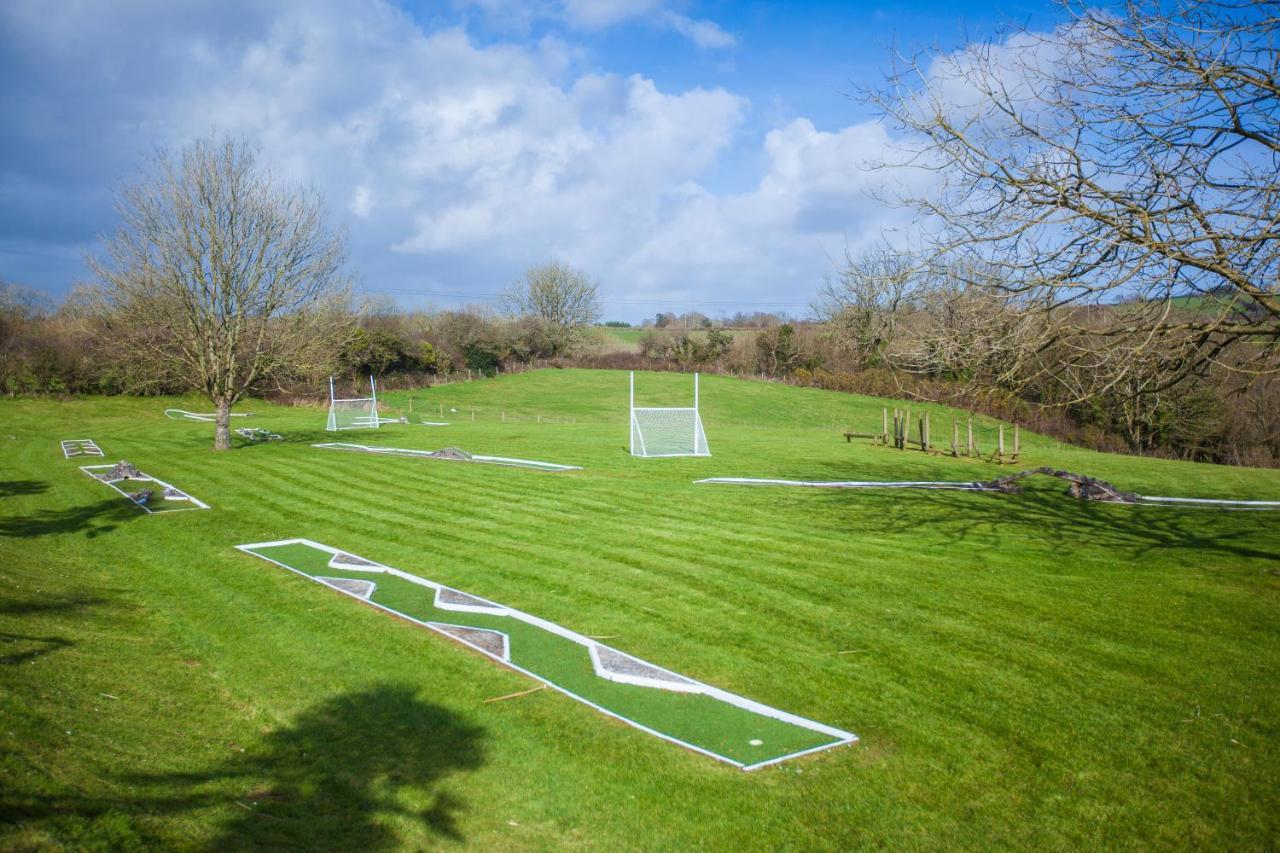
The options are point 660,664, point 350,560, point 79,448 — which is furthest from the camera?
point 79,448

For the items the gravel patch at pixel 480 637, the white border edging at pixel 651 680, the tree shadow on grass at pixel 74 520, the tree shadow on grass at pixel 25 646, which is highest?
the tree shadow on grass at pixel 25 646

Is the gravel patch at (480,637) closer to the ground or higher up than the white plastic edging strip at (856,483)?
closer to the ground

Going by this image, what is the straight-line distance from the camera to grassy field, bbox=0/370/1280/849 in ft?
14.2

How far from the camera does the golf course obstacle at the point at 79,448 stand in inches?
912

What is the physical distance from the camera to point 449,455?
22906mm

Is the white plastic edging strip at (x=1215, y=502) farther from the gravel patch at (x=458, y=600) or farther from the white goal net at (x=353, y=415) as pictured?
the white goal net at (x=353, y=415)

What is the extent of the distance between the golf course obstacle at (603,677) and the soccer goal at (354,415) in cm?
2362

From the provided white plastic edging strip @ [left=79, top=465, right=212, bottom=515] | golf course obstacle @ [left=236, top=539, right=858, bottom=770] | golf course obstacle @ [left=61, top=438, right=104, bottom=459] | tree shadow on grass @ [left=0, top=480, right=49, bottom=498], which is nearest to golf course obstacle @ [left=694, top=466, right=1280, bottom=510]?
golf course obstacle @ [left=236, top=539, right=858, bottom=770]

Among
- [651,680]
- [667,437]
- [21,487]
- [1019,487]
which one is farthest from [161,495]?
[1019,487]

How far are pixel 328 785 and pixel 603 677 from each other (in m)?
2.47

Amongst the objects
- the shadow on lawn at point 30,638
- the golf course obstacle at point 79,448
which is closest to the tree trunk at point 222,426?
the golf course obstacle at point 79,448

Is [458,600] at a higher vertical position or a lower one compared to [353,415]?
lower

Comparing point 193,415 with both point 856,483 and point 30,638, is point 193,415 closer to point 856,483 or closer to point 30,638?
point 856,483

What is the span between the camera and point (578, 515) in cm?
1361
